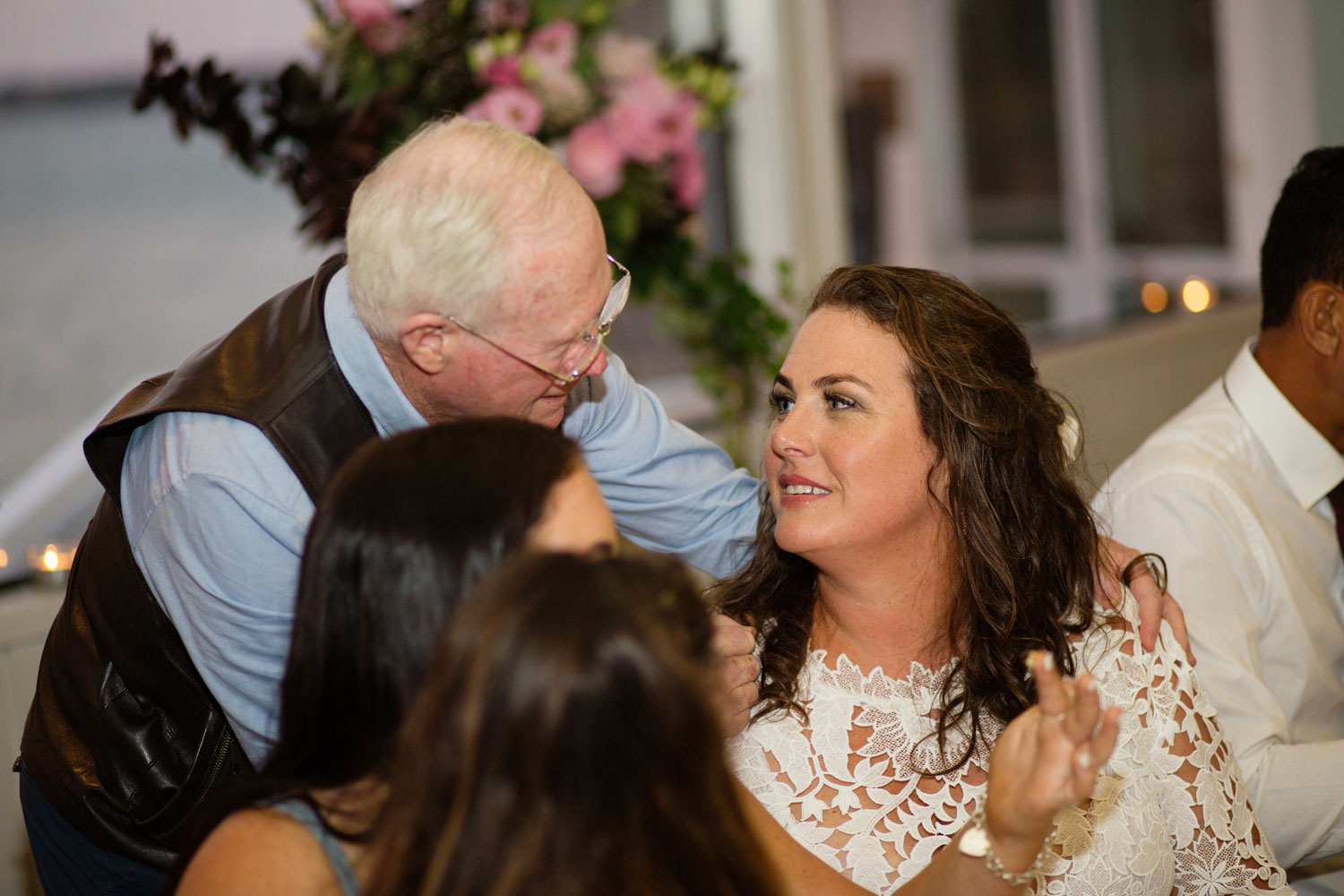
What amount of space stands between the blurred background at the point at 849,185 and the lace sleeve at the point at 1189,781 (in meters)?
0.64

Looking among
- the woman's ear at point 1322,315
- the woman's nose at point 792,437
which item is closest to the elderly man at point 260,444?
the woman's nose at point 792,437

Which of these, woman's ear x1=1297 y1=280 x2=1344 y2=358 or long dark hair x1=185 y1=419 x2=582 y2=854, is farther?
woman's ear x1=1297 y1=280 x2=1344 y2=358

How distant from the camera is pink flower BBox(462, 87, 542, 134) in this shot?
2268mm

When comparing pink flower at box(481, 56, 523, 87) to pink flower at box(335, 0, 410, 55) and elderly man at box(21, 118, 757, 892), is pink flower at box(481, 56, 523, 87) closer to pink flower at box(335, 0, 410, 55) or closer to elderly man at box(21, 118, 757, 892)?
pink flower at box(335, 0, 410, 55)

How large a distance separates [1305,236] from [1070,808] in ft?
3.41

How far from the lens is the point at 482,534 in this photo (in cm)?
102

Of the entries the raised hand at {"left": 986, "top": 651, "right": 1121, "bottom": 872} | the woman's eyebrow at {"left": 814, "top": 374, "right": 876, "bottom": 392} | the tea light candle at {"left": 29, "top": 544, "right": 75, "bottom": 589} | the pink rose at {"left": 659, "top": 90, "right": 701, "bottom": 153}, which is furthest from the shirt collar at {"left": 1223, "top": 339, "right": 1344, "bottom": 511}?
the tea light candle at {"left": 29, "top": 544, "right": 75, "bottom": 589}

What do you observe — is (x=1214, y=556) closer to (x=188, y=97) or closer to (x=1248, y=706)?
(x=1248, y=706)

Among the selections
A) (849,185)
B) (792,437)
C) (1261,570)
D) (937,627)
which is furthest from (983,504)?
(849,185)

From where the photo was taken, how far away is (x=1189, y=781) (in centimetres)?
158

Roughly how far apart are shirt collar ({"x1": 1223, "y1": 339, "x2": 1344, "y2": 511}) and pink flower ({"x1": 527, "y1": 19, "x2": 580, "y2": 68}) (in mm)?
1369

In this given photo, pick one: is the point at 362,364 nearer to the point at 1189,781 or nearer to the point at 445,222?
the point at 445,222

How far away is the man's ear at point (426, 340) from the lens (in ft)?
4.80

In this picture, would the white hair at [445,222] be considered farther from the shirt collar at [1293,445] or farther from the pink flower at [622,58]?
the shirt collar at [1293,445]
